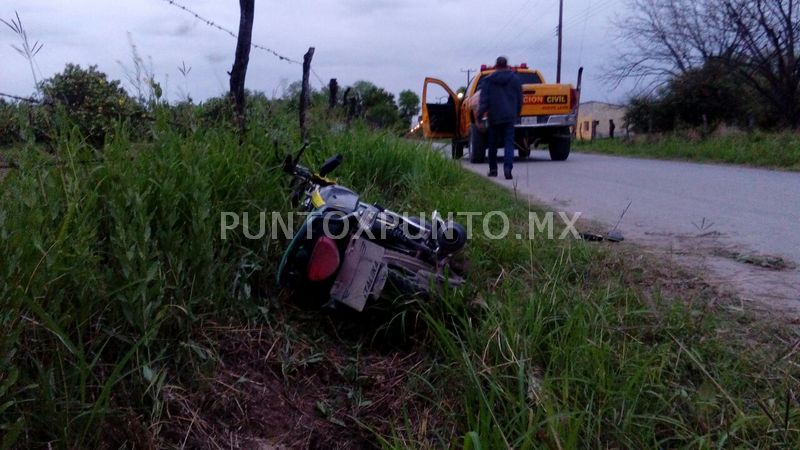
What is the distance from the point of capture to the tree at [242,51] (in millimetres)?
5023

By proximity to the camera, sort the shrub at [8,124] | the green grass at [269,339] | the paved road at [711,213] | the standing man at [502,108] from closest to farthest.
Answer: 1. the green grass at [269,339]
2. the shrub at [8,124]
3. the paved road at [711,213]
4. the standing man at [502,108]

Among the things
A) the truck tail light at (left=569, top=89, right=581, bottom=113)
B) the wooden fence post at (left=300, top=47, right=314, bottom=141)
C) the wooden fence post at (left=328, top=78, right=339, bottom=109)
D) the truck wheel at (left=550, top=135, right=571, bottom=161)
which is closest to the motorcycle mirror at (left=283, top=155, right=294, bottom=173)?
the wooden fence post at (left=300, top=47, right=314, bottom=141)

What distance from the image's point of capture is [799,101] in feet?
83.1

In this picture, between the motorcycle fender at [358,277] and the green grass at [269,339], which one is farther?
the motorcycle fender at [358,277]

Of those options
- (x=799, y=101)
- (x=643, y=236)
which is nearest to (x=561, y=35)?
(x=799, y=101)

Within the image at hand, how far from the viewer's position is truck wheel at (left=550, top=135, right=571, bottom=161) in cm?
1653

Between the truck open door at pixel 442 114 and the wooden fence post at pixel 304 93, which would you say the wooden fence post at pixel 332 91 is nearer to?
the wooden fence post at pixel 304 93

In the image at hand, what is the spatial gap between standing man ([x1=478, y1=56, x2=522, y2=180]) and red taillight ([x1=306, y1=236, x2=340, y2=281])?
282 inches

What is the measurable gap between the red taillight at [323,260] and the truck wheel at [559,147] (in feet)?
46.0

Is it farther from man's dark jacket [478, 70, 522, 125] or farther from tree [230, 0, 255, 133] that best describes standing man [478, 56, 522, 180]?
tree [230, 0, 255, 133]

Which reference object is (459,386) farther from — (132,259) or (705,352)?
(132,259)

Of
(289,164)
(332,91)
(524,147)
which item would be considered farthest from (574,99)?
(289,164)

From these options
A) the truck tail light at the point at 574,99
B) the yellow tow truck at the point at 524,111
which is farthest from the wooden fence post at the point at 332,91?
the truck tail light at the point at 574,99

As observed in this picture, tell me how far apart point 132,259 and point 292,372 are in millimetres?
794
